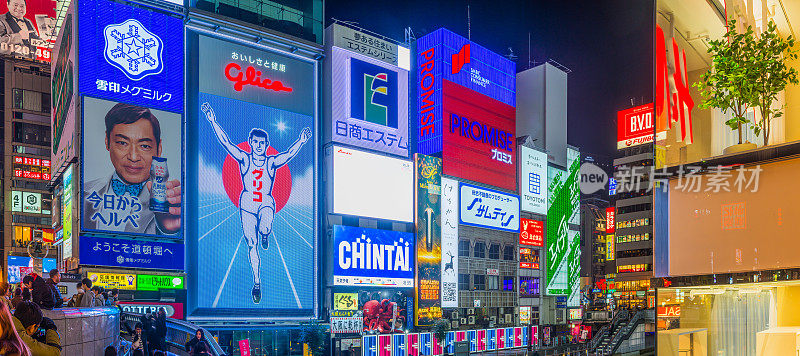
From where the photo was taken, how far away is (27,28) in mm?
60406

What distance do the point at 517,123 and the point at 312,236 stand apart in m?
27.3

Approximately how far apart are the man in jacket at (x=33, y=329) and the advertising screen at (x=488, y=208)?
134 ft

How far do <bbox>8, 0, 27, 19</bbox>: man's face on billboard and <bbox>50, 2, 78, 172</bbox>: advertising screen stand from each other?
1185 inches

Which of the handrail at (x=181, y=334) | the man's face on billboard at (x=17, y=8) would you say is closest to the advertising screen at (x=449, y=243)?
the handrail at (x=181, y=334)

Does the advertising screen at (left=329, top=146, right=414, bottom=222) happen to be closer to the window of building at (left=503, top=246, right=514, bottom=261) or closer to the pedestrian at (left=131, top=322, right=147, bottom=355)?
the window of building at (left=503, top=246, right=514, bottom=261)

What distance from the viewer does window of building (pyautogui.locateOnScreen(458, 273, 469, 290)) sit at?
44531 mm

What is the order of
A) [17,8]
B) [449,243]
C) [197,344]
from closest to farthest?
[197,344], [449,243], [17,8]

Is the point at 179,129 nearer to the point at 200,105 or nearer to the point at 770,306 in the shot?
the point at 200,105

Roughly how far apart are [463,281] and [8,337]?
138ft

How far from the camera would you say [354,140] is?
38344mm

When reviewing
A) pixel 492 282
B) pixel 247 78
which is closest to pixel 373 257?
pixel 247 78

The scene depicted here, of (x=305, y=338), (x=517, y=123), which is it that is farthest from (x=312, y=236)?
(x=517, y=123)


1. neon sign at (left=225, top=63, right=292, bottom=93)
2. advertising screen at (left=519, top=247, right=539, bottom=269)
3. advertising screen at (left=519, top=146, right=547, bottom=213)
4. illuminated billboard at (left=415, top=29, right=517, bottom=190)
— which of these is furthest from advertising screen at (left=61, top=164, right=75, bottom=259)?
advertising screen at (left=519, top=146, right=547, bottom=213)

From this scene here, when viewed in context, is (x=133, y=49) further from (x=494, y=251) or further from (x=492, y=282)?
(x=492, y=282)
